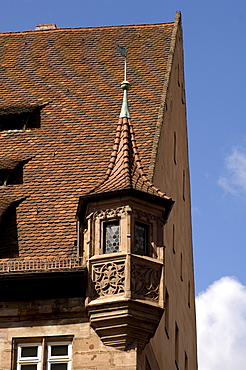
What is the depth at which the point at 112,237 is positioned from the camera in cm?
2291

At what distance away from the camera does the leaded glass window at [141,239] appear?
2280 cm

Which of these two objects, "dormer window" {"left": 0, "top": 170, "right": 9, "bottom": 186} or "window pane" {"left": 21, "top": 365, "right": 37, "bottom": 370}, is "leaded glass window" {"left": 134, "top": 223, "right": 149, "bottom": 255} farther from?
"dormer window" {"left": 0, "top": 170, "right": 9, "bottom": 186}

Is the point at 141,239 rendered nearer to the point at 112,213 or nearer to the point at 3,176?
the point at 112,213

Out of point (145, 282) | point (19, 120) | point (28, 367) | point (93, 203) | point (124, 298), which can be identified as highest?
point (19, 120)

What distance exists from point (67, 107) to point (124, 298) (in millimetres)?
7524

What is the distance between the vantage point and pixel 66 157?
87.0 ft

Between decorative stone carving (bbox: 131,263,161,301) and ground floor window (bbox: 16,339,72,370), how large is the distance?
1448 millimetres

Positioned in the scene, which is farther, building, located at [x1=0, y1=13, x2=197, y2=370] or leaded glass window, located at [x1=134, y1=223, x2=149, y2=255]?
leaded glass window, located at [x1=134, y1=223, x2=149, y2=255]

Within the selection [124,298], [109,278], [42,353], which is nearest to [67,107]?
[109,278]

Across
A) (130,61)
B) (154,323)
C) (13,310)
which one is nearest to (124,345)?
(154,323)

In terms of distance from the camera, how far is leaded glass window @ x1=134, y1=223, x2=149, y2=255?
74.8 ft

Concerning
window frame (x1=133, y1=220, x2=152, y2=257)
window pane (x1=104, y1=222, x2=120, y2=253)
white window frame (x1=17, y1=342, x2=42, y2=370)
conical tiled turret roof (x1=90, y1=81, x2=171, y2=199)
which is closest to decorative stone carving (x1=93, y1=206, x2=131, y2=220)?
window pane (x1=104, y1=222, x2=120, y2=253)

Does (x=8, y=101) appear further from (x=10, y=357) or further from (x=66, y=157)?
(x=10, y=357)

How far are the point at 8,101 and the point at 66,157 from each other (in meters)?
3.09
